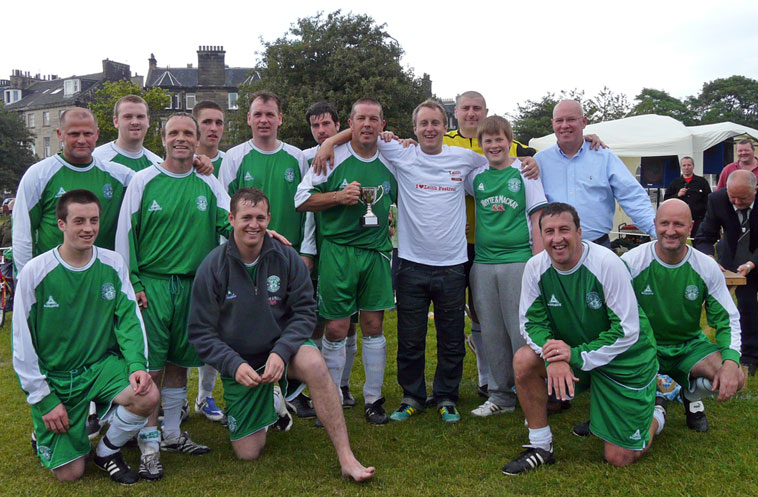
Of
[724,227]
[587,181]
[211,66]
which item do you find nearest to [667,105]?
[211,66]

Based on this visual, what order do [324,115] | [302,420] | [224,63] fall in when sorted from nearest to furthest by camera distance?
[302,420], [324,115], [224,63]

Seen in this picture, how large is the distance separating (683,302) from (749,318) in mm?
2385

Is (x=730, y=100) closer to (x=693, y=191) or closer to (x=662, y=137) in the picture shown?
(x=662, y=137)

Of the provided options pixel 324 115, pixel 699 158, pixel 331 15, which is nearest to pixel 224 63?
pixel 331 15

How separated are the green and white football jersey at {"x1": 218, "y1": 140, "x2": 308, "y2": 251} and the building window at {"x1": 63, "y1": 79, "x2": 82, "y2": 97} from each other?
6317cm

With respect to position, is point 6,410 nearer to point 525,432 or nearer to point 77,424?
point 77,424

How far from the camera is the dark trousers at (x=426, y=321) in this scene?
468 cm

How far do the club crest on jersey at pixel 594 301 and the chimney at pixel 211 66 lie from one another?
5458cm

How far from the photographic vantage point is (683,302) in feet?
13.6

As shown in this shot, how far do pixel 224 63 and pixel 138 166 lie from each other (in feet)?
176

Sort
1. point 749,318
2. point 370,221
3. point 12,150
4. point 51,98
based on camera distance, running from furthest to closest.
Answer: point 51,98, point 12,150, point 749,318, point 370,221

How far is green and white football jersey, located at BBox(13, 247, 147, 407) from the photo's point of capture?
3.57m

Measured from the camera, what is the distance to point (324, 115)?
5.54m

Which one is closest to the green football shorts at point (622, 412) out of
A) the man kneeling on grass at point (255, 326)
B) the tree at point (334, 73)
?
the man kneeling on grass at point (255, 326)
